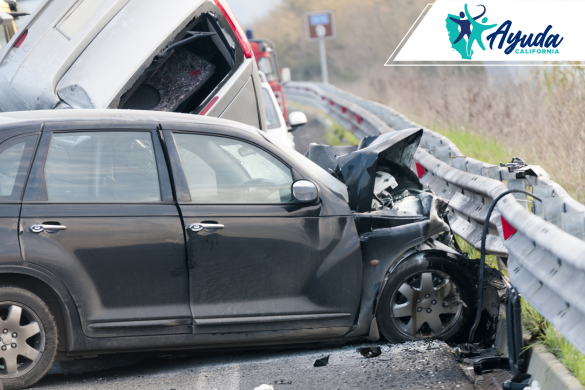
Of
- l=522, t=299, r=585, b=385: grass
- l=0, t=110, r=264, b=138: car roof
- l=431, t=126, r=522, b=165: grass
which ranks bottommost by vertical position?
l=522, t=299, r=585, b=385: grass

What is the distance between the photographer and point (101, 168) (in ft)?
14.8

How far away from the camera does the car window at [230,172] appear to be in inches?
Result: 182

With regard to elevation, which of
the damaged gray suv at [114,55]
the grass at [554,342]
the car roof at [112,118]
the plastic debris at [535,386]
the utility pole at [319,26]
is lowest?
the plastic debris at [535,386]

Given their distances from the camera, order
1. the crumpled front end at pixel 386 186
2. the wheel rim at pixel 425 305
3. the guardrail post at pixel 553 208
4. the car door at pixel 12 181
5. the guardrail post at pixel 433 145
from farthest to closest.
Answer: the guardrail post at pixel 433 145
the crumpled front end at pixel 386 186
the wheel rim at pixel 425 305
the car door at pixel 12 181
the guardrail post at pixel 553 208

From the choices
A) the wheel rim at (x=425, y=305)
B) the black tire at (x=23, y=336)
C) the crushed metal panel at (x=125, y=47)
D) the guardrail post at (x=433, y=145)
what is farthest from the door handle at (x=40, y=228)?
the guardrail post at (x=433, y=145)

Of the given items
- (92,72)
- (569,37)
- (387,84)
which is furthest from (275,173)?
(387,84)

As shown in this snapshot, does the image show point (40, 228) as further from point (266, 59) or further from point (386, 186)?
point (266, 59)

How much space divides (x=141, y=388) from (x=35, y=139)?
1.66m

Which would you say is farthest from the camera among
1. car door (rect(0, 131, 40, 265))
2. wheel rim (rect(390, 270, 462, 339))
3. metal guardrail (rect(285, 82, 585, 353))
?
wheel rim (rect(390, 270, 462, 339))

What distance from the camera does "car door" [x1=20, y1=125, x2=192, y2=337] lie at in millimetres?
4324

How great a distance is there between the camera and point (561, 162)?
7.45 meters

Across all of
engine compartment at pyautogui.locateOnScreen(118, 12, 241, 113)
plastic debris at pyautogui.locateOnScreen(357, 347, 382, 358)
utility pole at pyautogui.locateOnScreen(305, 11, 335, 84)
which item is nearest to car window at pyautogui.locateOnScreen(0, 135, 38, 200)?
plastic debris at pyautogui.locateOnScreen(357, 347, 382, 358)

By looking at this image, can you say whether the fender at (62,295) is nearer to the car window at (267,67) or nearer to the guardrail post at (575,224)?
the guardrail post at (575,224)

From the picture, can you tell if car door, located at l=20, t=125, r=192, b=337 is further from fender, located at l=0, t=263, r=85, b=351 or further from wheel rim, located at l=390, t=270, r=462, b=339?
wheel rim, located at l=390, t=270, r=462, b=339
